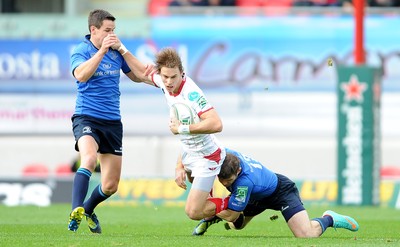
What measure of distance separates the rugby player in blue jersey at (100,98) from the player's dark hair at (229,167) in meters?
1.35

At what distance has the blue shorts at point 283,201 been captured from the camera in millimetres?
11602

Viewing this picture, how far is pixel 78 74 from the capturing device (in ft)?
38.0

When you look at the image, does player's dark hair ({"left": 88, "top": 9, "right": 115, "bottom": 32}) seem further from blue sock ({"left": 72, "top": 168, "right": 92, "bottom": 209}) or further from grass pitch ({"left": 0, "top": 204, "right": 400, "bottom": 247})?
grass pitch ({"left": 0, "top": 204, "right": 400, "bottom": 247})

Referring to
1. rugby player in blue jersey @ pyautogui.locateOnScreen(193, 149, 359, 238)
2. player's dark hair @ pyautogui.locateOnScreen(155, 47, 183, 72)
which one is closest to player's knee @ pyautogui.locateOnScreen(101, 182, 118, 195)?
rugby player in blue jersey @ pyautogui.locateOnScreen(193, 149, 359, 238)

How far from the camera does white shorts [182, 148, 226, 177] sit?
11281 millimetres

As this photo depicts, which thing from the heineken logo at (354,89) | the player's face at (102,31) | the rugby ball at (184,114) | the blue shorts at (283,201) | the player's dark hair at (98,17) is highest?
the player's dark hair at (98,17)

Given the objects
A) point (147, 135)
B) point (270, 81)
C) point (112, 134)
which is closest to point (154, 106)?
point (147, 135)

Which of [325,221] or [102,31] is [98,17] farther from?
[325,221]

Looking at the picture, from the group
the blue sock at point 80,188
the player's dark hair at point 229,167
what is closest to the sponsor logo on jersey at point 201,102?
the player's dark hair at point 229,167

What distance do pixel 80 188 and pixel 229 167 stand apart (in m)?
1.56

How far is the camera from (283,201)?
11617 mm

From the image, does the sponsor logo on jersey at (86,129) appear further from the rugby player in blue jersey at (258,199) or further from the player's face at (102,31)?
the rugby player in blue jersey at (258,199)

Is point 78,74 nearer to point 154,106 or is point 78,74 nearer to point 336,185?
point 336,185

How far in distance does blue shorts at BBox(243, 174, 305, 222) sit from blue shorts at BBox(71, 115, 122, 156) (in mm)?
1631
